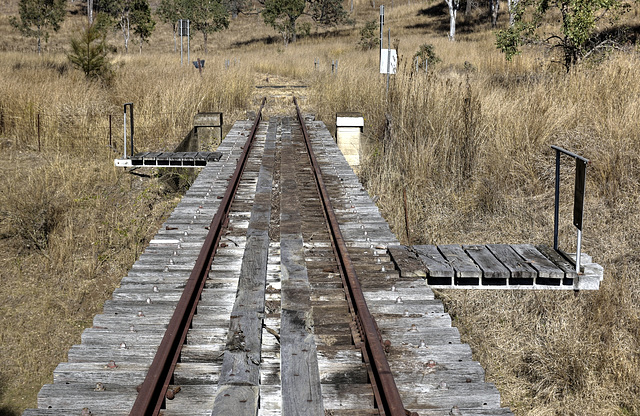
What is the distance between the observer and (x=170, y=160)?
393 inches

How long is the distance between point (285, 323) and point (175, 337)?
2.34 ft

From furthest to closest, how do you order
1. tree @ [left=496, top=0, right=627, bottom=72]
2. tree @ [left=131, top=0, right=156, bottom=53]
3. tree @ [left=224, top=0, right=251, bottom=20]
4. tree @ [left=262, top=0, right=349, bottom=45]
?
tree @ [left=224, top=0, right=251, bottom=20] → tree @ [left=262, top=0, right=349, bottom=45] → tree @ [left=131, top=0, right=156, bottom=53] → tree @ [left=496, top=0, right=627, bottom=72]

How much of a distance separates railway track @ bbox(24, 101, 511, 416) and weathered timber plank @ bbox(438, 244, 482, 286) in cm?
47

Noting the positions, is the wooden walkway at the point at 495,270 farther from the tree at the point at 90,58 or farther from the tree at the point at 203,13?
the tree at the point at 203,13

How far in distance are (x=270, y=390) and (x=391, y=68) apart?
9387mm

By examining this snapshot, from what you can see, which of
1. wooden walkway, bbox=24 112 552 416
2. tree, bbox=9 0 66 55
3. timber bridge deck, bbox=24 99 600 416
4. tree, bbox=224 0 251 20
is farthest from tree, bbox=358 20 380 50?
tree, bbox=224 0 251 20

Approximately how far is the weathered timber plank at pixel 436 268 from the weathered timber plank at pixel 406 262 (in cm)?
6

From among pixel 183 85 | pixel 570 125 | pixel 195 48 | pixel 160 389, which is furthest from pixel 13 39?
pixel 160 389

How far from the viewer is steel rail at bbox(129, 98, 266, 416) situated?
3.18m

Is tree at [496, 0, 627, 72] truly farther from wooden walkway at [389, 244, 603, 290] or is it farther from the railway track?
the railway track

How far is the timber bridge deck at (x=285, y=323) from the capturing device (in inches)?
131

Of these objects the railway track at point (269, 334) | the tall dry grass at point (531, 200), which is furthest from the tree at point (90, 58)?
the railway track at point (269, 334)

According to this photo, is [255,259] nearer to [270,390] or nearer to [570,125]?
[270,390]

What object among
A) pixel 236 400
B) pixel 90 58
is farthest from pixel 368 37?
pixel 236 400
